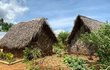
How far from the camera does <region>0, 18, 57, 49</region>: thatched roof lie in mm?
23816

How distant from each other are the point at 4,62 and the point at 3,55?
2323 millimetres

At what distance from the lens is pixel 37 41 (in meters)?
24.8

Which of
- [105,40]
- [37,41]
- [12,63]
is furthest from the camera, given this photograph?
[37,41]

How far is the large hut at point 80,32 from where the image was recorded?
25.0 metres

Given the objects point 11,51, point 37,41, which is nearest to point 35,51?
point 37,41

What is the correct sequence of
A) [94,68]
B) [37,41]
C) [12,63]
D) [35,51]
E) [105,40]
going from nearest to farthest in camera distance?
[94,68] → [105,40] → [12,63] → [35,51] → [37,41]

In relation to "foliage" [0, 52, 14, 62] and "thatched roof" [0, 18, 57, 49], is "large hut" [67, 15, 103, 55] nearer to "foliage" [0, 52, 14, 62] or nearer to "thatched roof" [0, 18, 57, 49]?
"thatched roof" [0, 18, 57, 49]

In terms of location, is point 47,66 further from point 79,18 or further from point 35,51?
point 79,18

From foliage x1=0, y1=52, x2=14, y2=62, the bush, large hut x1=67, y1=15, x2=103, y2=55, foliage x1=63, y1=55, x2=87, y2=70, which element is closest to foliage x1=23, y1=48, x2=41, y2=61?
foliage x1=0, y1=52, x2=14, y2=62

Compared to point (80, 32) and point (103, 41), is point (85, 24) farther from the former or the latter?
point (103, 41)

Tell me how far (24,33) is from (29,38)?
150cm

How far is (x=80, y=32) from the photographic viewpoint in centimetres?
2673

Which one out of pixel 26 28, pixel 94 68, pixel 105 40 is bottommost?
pixel 94 68

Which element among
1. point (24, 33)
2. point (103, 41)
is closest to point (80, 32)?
point (24, 33)
